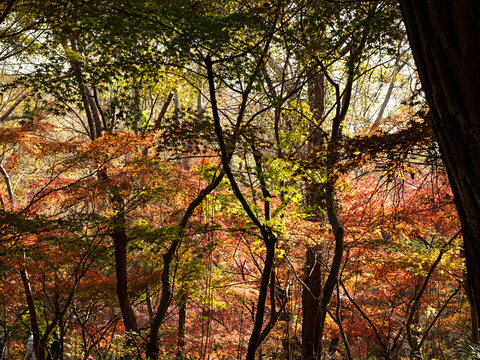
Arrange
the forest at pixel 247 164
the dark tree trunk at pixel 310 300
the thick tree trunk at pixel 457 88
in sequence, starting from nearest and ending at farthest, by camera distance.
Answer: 1. the thick tree trunk at pixel 457 88
2. the forest at pixel 247 164
3. the dark tree trunk at pixel 310 300

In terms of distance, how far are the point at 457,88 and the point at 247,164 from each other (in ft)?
15.3

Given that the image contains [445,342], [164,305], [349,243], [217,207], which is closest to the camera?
[164,305]

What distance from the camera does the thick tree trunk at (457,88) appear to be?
2.95 ft

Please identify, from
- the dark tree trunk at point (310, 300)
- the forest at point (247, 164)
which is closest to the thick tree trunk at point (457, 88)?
the forest at point (247, 164)

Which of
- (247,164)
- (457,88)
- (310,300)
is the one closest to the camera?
(457,88)

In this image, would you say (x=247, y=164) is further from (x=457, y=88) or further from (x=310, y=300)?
(x=457, y=88)

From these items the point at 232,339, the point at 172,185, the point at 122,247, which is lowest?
the point at 232,339

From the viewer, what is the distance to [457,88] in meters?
0.92

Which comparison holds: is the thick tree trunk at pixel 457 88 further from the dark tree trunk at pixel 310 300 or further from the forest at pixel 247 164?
the dark tree trunk at pixel 310 300

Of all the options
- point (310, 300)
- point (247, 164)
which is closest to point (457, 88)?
point (247, 164)

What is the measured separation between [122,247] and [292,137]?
3.86 m

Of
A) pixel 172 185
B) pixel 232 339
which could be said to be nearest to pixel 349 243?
pixel 172 185

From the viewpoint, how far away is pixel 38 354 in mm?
6180

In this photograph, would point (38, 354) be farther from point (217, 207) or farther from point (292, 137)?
point (292, 137)
